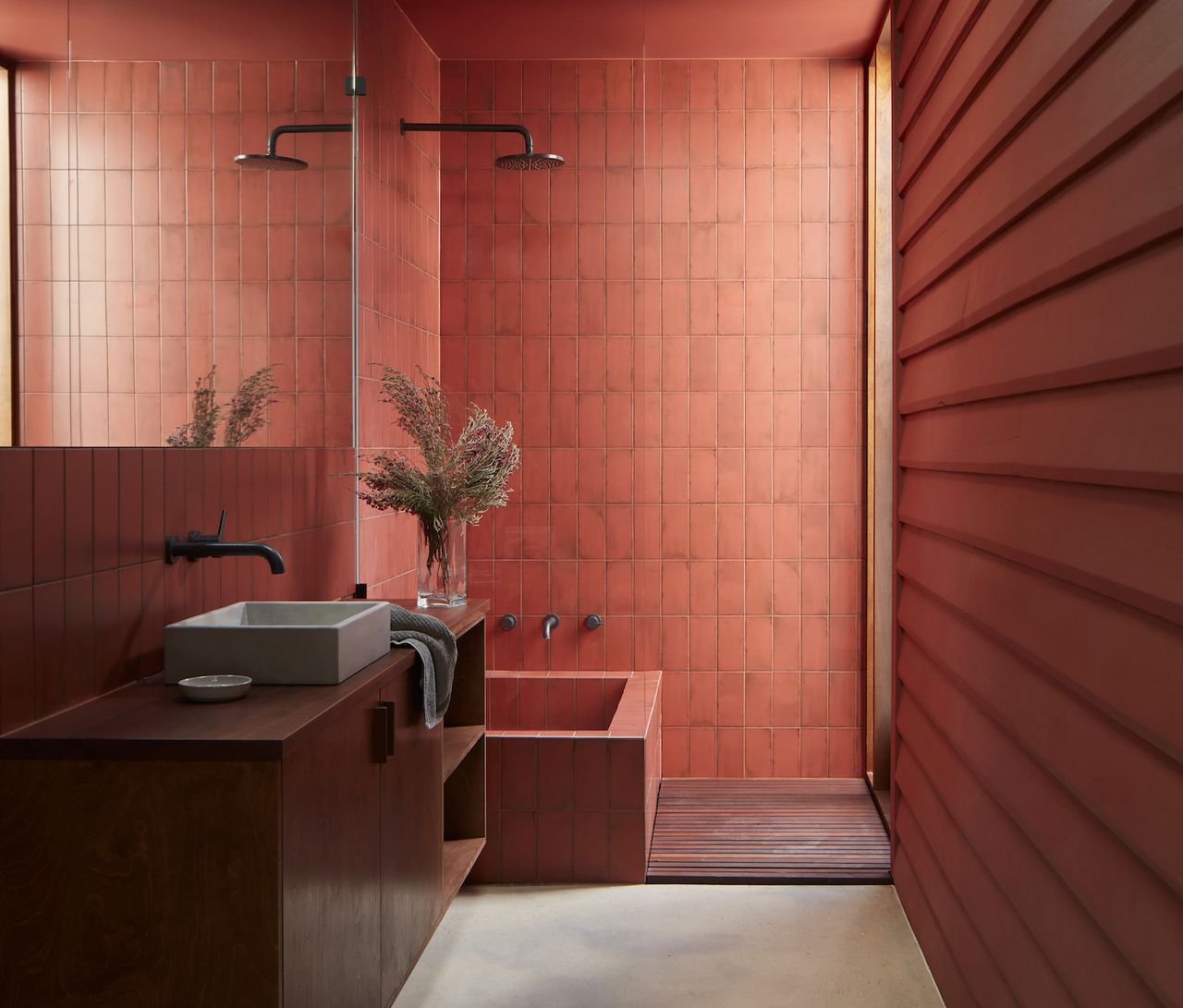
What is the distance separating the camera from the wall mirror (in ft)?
6.54

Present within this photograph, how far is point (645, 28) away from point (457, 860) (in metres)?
2.99

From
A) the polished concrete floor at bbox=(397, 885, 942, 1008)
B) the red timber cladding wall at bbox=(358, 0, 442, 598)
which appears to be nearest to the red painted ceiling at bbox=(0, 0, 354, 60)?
the red timber cladding wall at bbox=(358, 0, 442, 598)

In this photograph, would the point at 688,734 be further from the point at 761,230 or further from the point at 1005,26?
the point at 1005,26

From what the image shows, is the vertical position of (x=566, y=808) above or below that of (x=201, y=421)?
below

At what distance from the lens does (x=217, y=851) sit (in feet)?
5.95

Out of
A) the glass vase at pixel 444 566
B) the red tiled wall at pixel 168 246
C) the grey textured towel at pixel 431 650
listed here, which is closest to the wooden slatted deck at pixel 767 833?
the glass vase at pixel 444 566

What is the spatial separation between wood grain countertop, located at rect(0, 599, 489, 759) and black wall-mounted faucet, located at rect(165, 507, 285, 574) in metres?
0.28

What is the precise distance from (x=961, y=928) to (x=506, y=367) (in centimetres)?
288

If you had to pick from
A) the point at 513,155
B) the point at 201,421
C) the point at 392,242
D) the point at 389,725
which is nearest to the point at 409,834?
the point at 389,725

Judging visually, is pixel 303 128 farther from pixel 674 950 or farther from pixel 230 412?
pixel 674 950

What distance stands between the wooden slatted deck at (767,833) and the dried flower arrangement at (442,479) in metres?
1.30

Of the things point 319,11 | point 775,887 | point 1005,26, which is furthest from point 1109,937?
point 319,11

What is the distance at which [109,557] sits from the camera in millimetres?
2250

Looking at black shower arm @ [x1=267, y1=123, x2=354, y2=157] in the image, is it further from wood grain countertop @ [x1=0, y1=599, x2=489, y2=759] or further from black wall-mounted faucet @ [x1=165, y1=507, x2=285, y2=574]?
wood grain countertop @ [x1=0, y1=599, x2=489, y2=759]
